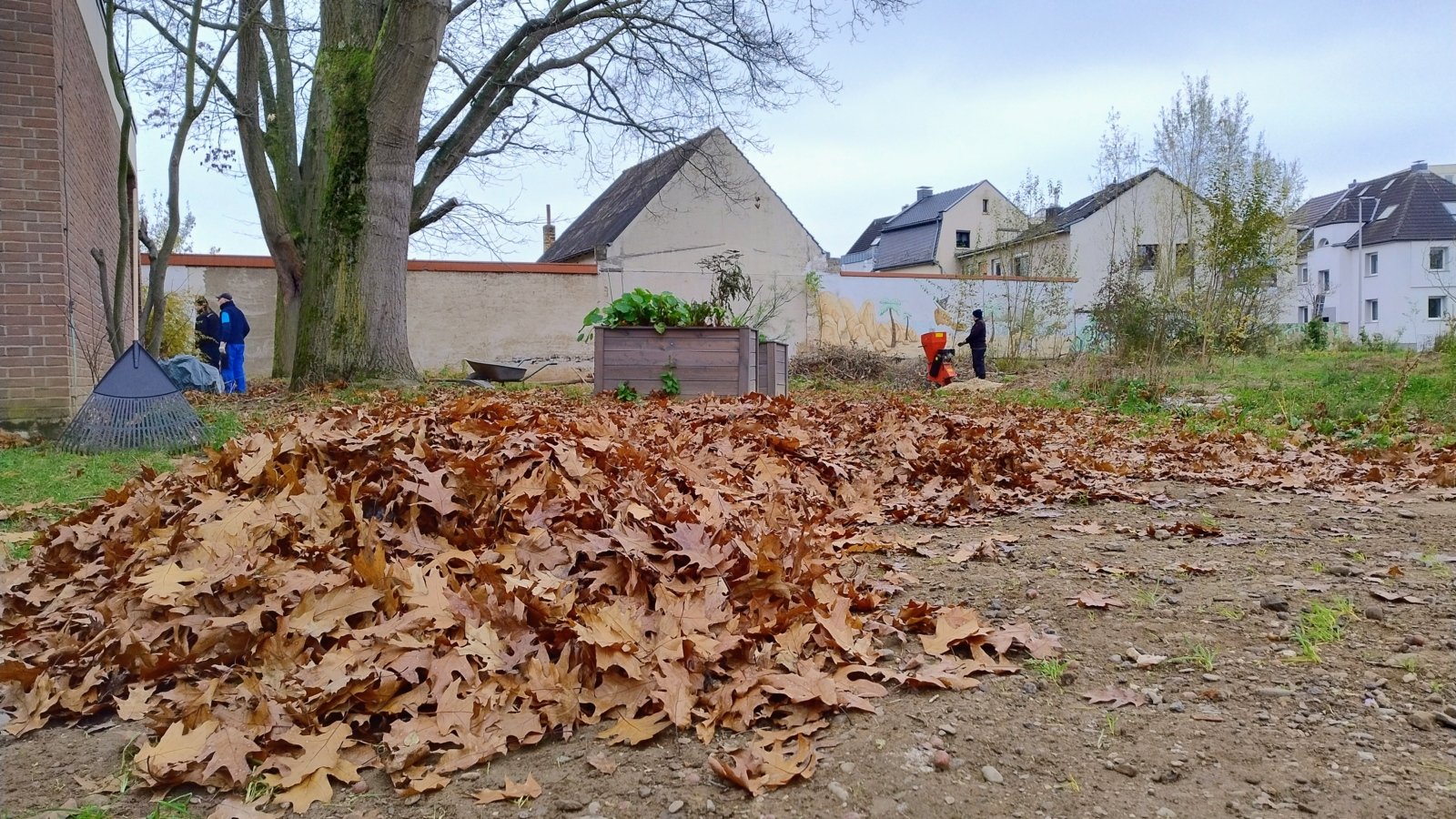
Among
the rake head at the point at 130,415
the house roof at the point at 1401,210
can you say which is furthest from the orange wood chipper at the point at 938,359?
the house roof at the point at 1401,210

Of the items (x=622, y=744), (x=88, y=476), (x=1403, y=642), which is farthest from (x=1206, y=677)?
(x=88, y=476)

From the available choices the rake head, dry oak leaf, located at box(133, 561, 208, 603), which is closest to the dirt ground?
dry oak leaf, located at box(133, 561, 208, 603)

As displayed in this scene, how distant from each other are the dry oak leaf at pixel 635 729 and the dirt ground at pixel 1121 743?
0.03m

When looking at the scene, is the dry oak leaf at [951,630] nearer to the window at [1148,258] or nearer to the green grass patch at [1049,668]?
the green grass patch at [1049,668]

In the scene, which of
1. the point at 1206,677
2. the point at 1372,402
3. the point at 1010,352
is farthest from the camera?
the point at 1010,352

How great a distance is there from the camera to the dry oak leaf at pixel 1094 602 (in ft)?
9.37

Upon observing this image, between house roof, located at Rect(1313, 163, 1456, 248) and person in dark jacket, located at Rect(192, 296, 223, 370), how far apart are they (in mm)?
48599

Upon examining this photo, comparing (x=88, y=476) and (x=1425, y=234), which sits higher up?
(x=1425, y=234)

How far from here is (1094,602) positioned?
2869mm

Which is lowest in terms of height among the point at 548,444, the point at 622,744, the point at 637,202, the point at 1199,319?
the point at 622,744

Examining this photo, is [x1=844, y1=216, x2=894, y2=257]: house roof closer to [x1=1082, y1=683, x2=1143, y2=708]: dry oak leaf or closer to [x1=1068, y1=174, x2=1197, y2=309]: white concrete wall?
[x1=1068, y1=174, x2=1197, y2=309]: white concrete wall

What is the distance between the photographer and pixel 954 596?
3.08m

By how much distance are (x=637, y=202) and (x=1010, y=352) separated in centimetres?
1052

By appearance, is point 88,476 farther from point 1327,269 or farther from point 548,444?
point 1327,269
